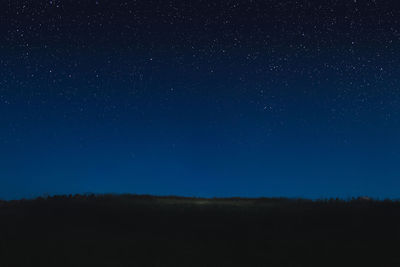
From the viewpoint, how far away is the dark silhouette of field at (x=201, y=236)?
40.9 ft

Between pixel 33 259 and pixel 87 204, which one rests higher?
pixel 87 204

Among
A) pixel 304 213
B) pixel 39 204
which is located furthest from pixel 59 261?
pixel 39 204

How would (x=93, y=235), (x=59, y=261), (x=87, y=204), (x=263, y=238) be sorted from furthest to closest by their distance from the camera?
1. (x=87, y=204)
2. (x=93, y=235)
3. (x=263, y=238)
4. (x=59, y=261)

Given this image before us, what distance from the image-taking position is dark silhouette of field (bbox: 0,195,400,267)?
1245cm

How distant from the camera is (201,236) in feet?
52.0

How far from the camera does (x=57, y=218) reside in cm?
2109

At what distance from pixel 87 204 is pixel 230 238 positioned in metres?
12.4

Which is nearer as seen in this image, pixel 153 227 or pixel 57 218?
pixel 153 227

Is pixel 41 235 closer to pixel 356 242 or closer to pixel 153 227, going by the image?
pixel 153 227

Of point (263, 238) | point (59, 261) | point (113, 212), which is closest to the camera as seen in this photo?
point (59, 261)

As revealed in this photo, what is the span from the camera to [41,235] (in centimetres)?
1680

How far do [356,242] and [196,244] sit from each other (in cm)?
498

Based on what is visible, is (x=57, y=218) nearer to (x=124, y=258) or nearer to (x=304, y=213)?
(x=124, y=258)

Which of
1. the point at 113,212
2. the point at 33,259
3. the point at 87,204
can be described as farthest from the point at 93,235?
the point at 87,204
